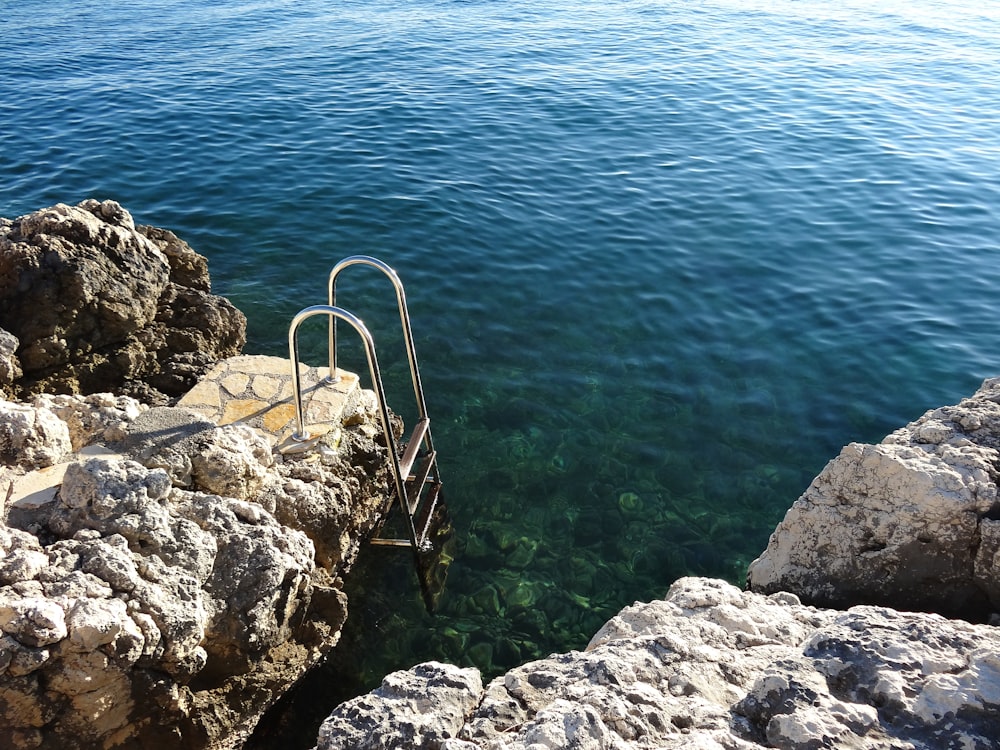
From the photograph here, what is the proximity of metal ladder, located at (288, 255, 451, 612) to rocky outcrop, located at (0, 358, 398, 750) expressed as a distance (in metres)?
0.50

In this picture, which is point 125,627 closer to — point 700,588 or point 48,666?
point 48,666

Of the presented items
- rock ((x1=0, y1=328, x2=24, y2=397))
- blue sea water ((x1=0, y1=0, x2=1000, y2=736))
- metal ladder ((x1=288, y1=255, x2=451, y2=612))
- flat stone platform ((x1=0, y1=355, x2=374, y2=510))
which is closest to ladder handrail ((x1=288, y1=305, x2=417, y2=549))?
metal ladder ((x1=288, y1=255, x2=451, y2=612))

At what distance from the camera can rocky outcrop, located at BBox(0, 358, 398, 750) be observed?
375cm

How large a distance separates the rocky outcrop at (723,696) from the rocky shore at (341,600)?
1 centimetres

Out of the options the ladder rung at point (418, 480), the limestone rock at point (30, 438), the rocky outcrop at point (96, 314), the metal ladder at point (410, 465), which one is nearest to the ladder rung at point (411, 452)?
the metal ladder at point (410, 465)

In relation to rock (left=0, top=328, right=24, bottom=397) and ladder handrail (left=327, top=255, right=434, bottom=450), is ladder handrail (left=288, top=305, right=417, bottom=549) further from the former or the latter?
rock (left=0, top=328, right=24, bottom=397)

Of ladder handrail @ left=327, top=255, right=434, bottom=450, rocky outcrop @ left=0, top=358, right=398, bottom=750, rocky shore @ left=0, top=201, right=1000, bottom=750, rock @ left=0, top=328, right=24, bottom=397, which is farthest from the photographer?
rock @ left=0, top=328, right=24, bottom=397

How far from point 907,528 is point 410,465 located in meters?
3.62

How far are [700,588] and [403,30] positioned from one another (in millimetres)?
26566

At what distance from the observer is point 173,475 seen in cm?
480

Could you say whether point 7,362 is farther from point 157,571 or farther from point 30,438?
point 157,571

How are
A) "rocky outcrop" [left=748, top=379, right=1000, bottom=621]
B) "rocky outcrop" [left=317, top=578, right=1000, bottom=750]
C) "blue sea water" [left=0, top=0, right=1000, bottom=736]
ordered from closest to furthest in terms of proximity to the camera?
"rocky outcrop" [left=317, top=578, right=1000, bottom=750] < "rocky outcrop" [left=748, top=379, right=1000, bottom=621] < "blue sea water" [left=0, top=0, right=1000, bottom=736]

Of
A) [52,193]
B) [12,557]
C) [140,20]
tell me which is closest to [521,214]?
[52,193]

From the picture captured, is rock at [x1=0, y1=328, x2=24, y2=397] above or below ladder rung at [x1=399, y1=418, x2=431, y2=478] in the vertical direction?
above
